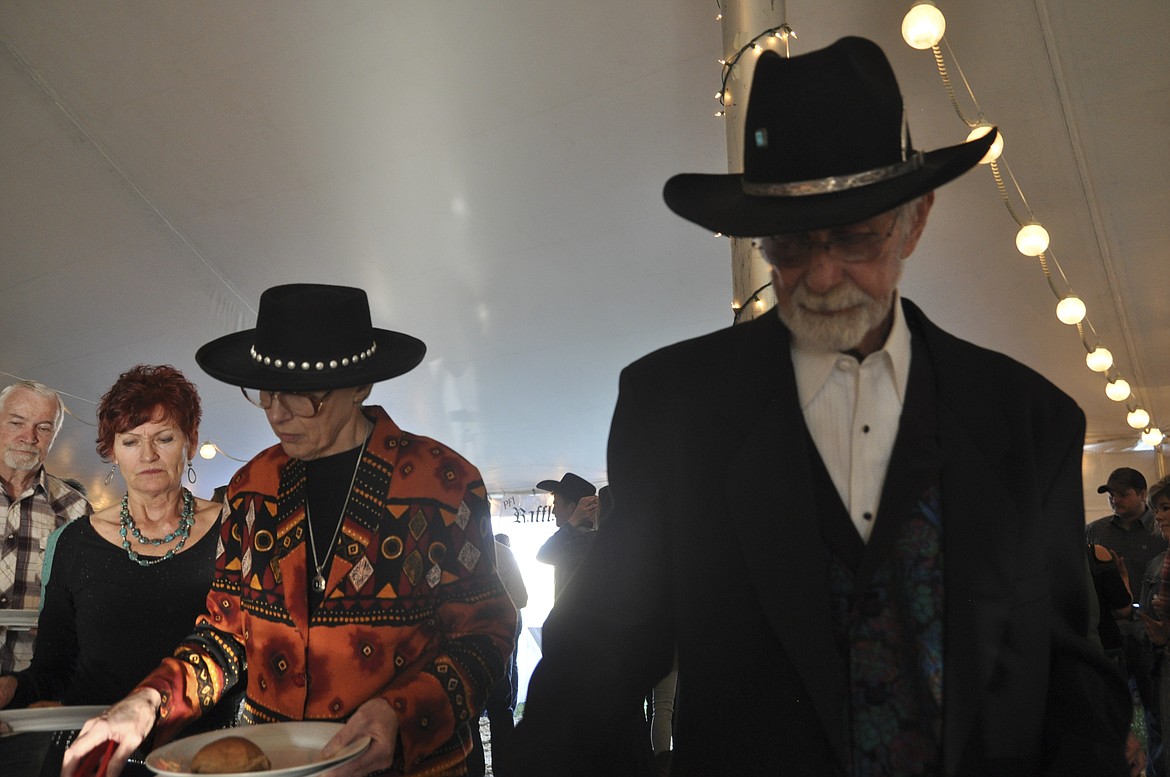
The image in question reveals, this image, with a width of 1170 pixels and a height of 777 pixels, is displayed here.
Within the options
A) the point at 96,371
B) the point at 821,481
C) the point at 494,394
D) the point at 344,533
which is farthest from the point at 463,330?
the point at 821,481

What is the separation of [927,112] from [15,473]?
489 centimetres

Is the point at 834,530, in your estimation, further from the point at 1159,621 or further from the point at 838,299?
the point at 1159,621

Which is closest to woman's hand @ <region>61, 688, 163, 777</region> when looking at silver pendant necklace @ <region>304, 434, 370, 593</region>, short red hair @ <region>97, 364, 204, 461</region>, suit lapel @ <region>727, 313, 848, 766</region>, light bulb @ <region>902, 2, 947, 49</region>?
silver pendant necklace @ <region>304, 434, 370, 593</region>

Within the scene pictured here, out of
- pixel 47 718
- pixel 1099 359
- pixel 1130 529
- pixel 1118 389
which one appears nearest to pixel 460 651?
pixel 47 718

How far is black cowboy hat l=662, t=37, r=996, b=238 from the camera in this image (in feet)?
3.57

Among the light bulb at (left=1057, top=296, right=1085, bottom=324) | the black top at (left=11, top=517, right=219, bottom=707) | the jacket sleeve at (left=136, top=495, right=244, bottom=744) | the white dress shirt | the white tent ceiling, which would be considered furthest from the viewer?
the light bulb at (left=1057, top=296, right=1085, bottom=324)

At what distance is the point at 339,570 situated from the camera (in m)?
1.86

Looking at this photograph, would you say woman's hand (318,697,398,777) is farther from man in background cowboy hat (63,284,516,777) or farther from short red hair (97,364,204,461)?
short red hair (97,364,204,461)

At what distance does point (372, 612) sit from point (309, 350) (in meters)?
0.52

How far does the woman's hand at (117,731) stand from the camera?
164 cm

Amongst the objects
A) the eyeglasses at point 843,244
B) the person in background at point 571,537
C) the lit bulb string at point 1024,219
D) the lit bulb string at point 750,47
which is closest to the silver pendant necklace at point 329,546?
the eyeglasses at point 843,244

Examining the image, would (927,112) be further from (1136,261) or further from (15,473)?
(15,473)

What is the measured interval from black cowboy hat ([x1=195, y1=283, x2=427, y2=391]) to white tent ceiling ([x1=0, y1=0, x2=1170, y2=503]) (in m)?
3.67

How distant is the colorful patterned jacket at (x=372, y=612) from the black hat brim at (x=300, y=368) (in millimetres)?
146
